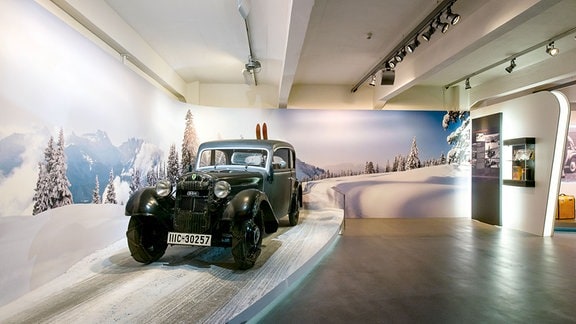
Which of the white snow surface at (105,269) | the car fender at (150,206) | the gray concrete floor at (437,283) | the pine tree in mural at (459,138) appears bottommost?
the gray concrete floor at (437,283)

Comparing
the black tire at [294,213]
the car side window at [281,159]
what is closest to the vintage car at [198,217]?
the car side window at [281,159]

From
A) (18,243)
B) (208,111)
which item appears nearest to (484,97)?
(208,111)

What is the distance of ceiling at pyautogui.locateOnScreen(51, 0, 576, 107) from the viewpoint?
4148 mm

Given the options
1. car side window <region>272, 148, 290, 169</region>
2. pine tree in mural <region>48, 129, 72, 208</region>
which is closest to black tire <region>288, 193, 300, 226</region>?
car side window <region>272, 148, 290, 169</region>

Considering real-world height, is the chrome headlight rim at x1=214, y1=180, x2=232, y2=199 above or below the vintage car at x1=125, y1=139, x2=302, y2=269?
above

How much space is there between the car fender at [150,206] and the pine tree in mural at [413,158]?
666 cm

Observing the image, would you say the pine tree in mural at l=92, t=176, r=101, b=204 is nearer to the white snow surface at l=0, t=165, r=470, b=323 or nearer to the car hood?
the white snow surface at l=0, t=165, r=470, b=323

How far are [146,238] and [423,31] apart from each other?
17.2 feet

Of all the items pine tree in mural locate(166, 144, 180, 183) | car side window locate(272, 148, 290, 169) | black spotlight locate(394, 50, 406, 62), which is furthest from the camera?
pine tree in mural locate(166, 144, 180, 183)

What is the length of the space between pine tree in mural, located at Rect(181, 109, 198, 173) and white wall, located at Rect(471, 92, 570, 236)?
708 cm

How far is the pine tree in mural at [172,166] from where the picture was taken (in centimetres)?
633

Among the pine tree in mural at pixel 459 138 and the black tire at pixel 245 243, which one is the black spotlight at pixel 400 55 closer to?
the pine tree in mural at pixel 459 138

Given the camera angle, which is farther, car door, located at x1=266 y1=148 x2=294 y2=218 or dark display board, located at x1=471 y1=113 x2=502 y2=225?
dark display board, located at x1=471 y1=113 x2=502 y2=225

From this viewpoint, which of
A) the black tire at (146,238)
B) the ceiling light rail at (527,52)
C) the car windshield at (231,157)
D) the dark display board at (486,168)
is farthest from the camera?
the dark display board at (486,168)
